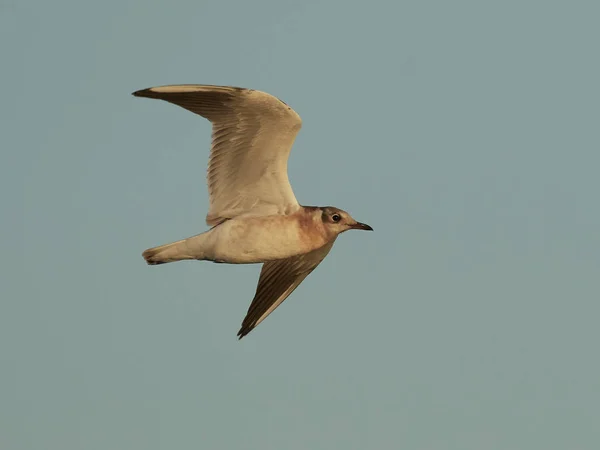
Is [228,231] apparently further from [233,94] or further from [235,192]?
[233,94]

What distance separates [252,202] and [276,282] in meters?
2.18

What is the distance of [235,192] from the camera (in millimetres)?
21922

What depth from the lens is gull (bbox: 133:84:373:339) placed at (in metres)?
Result: 20.8

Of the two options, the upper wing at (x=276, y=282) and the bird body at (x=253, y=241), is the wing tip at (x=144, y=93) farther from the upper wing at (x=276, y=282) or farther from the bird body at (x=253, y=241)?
the upper wing at (x=276, y=282)

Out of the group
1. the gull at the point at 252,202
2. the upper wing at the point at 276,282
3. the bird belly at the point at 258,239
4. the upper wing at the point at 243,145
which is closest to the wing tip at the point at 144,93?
the upper wing at the point at 243,145

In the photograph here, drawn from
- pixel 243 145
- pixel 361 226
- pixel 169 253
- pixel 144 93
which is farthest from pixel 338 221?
pixel 144 93

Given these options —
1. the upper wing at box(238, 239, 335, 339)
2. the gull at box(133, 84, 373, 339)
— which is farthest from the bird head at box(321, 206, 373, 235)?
the upper wing at box(238, 239, 335, 339)

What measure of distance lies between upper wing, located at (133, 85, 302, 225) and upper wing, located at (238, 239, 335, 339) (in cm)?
186

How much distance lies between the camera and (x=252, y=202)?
21.9 meters

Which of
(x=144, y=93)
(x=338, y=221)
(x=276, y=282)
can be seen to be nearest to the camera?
(x=144, y=93)

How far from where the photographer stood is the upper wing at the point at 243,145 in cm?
2028

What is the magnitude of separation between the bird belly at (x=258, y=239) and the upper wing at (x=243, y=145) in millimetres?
271

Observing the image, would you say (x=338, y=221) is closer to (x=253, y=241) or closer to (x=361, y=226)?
(x=361, y=226)

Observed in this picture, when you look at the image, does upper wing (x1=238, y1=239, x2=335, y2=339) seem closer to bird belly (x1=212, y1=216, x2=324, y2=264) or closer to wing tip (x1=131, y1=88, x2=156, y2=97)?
bird belly (x1=212, y1=216, x2=324, y2=264)
